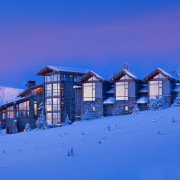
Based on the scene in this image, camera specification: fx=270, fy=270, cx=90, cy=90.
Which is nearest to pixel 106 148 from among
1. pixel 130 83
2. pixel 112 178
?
pixel 112 178

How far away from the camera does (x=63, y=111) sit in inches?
1718

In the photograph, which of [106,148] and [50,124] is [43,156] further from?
[50,124]

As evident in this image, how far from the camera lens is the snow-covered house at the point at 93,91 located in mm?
39250

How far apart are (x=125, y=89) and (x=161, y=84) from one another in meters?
4.90

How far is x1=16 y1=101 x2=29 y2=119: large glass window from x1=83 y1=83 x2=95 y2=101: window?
12565 millimetres

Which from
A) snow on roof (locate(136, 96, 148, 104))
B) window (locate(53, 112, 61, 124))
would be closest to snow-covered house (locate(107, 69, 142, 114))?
snow on roof (locate(136, 96, 148, 104))

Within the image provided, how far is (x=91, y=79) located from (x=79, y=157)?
32.8 meters

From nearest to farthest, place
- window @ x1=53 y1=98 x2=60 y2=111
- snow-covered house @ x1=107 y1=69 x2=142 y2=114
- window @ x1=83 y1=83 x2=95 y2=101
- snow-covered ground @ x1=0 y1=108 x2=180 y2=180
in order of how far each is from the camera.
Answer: snow-covered ground @ x1=0 y1=108 x2=180 y2=180 → snow-covered house @ x1=107 y1=69 x2=142 y2=114 → window @ x1=83 y1=83 x2=95 y2=101 → window @ x1=53 y1=98 x2=60 y2=111

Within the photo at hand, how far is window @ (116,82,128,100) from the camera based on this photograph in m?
37.5

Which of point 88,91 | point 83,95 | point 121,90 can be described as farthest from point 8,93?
point 121,90

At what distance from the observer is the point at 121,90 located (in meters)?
37.8

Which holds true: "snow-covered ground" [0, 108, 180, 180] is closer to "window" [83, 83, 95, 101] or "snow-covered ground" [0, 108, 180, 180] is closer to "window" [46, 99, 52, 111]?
"window" [83, 83, 95, 101]

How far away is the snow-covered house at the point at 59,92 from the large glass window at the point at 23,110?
4.62 m

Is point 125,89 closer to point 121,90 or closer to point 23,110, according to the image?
point 121,90
